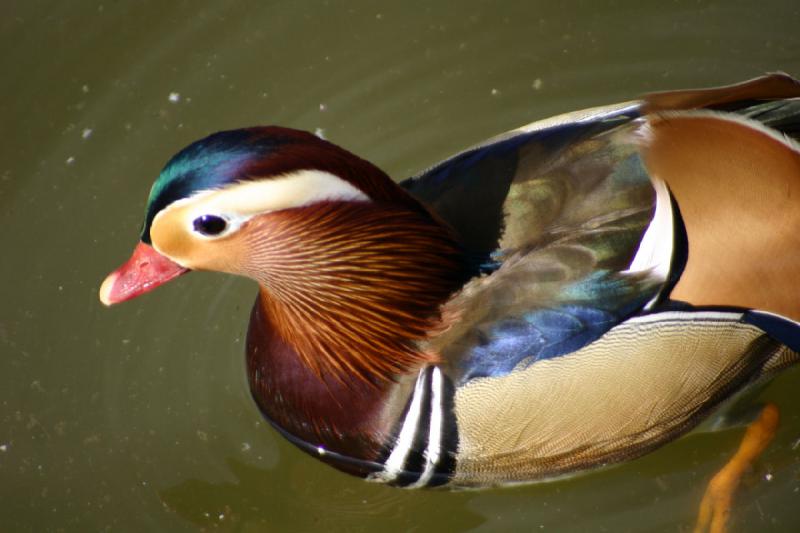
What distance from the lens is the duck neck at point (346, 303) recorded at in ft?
6.36

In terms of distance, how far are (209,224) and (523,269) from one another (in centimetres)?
63

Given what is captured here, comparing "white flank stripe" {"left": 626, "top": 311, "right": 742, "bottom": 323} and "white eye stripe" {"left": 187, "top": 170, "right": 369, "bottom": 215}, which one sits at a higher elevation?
"white eye stripe" {"left": 187, "top": 170, "right": 369, "bottom": 215}

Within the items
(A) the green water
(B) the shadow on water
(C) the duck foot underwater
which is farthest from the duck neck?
(C) the duck foot underwater

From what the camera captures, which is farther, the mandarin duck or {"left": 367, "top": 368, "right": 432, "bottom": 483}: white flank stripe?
{"left": 367, "top": 368, "right": 432, "bottom": 483}: white flank stripe

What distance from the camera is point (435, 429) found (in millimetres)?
2092

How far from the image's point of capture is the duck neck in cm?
194

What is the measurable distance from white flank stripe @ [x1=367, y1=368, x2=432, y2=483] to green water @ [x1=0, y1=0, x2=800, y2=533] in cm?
28

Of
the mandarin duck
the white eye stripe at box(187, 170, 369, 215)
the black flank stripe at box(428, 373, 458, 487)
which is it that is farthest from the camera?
the black flank stripe at box(428, 373, 458, 487)

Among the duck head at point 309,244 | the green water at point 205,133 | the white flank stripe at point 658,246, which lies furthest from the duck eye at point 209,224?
the green water at point 205,133

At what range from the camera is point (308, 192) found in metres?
1.80

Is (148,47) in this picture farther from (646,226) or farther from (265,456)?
(646,226)

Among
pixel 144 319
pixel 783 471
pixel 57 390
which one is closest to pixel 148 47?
pixel 144 319

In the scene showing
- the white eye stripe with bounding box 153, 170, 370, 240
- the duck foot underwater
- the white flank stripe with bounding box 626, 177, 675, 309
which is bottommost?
the duck foot underwater

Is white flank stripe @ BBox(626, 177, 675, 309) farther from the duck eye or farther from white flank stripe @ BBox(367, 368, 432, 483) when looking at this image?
the duck eye
